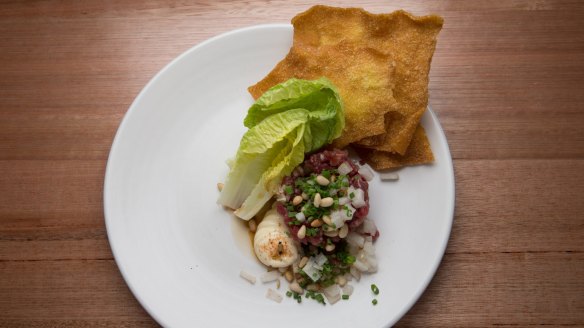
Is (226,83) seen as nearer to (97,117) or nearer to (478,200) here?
(97,117)

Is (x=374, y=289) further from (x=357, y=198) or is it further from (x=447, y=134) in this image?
(x=447, y=134)

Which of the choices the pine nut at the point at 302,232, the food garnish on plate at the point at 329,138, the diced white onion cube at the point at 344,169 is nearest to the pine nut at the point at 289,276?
the food garnish on plate at the point at 329,138

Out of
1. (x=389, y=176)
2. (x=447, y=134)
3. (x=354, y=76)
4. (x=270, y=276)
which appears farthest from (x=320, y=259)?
(x=447, y=134)

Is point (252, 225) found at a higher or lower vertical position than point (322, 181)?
lower

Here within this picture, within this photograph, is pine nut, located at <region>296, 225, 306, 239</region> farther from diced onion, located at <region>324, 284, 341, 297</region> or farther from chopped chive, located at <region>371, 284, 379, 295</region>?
chopped chive, located at <region>371, 284, 379, 295</region>

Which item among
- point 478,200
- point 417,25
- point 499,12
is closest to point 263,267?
point 478,200

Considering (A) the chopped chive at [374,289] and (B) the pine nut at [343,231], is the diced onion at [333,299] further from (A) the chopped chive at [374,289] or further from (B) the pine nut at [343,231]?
(B) the pine nut at [343,231]

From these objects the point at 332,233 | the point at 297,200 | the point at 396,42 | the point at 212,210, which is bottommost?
the point at 212,210
